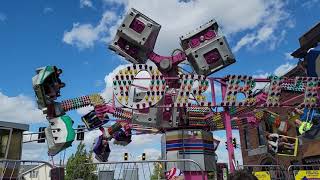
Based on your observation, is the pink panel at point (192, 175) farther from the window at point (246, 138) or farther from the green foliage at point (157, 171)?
the window at point (246, 138)

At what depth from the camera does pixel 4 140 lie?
1362 cm

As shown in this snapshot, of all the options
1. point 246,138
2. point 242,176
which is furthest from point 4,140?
point 246,138

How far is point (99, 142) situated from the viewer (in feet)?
65.5

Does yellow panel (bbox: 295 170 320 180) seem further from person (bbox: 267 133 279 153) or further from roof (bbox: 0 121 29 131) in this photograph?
roof (bbox: 0 121 29 131)

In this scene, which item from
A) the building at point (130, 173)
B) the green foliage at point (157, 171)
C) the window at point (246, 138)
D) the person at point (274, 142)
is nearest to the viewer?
the building at point (130, 173)

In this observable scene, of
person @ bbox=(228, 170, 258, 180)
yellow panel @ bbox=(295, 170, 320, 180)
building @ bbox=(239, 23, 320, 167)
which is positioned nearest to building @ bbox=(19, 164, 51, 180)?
person @ bbox=(228, 170, 258, 180)

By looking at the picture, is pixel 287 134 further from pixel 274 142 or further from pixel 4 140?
pixel 4 140

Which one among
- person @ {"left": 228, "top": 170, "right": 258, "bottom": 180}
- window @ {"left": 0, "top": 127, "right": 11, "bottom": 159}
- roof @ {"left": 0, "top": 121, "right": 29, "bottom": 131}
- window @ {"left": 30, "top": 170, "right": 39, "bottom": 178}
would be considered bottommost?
person @ {"left": 228, "top": 170, "right": 258, "bottom": 180}

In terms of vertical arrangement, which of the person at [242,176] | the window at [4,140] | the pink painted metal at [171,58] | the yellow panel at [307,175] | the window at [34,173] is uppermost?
the pink painted metal at [171,58]

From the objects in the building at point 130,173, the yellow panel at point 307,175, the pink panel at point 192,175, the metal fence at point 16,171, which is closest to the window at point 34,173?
the metal fence at point 16,171

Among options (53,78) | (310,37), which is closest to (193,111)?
(53,78)

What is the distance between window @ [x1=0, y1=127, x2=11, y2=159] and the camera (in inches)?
533

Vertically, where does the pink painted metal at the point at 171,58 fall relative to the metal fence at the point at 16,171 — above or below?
above

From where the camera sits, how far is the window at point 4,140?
13.5 meters
